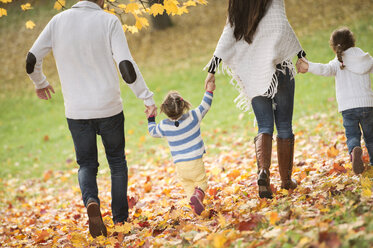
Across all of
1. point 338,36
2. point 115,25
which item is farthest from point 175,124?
point 338,36

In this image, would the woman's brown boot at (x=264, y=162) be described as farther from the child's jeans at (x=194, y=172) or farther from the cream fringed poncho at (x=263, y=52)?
the child's jeans at (x=194, y=172)

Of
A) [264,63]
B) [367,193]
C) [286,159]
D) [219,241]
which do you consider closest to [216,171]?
[286,159]

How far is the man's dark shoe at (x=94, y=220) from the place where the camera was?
3.12 meters

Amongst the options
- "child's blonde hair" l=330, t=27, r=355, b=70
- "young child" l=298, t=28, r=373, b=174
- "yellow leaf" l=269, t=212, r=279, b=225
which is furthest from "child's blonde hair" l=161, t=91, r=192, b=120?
"child's blonde hair" l=330, t=27, r=355, b=70

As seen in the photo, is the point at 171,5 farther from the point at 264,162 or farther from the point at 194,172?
the point at 264,162

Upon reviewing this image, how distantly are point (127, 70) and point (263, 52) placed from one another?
111 centimetres

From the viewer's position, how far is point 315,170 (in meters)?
4.28

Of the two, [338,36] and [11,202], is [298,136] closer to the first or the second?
[338,36]

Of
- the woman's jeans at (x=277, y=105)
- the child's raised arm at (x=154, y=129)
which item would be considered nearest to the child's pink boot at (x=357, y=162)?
the woman's jeans at (x=277, y=105)

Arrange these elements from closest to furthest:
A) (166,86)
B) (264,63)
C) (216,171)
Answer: (264,63) < (216,171) < (166,86)

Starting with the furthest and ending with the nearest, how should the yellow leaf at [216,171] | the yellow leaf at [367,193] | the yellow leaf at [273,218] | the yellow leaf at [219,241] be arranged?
the yellow leaf at [216,171]
the yellow leaf at [367,193]
the yellow leaf at [273,218]
the yellow leaf at [219,241]

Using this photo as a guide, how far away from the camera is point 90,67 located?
10.4 ft

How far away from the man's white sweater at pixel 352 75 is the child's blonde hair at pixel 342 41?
43 mm

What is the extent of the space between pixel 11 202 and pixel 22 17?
16962mm
